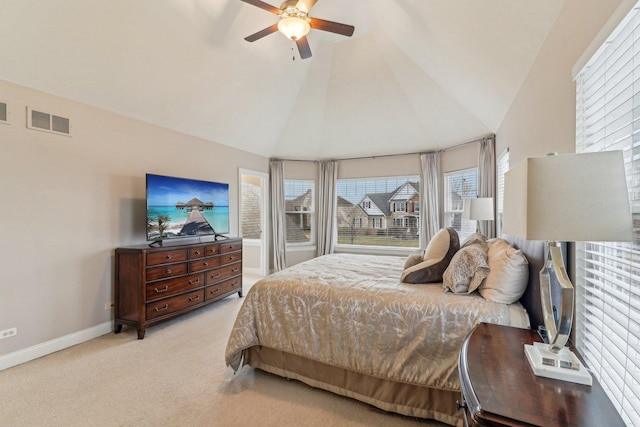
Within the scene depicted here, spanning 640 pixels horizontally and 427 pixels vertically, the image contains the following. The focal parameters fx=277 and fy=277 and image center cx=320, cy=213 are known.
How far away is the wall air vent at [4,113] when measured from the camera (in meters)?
2.43

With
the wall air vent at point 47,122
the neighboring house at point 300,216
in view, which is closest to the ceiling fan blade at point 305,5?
the wall air vent at point 47,122

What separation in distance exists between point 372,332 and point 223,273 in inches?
110

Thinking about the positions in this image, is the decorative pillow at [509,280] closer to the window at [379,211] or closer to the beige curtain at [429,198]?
the beige curtain at [429,198]

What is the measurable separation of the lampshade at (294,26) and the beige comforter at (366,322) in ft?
7.20

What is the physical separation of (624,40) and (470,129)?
11.5 feet

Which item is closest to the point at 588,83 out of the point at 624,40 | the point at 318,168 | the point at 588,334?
the point at 624,40

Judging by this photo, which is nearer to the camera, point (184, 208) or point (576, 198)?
point (576, 198)

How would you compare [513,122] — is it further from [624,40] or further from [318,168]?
[318,168]

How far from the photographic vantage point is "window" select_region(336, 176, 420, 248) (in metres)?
5.36

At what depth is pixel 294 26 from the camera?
249 cm

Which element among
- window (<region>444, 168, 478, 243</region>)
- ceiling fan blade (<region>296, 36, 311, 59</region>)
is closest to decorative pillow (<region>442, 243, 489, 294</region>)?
ceiling fan blade (<region>296, 36, 311, 59</region>)

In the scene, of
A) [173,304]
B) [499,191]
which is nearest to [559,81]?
[499,191]

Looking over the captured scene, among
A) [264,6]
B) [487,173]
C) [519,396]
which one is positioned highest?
[264,6]

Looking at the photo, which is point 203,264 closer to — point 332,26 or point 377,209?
point 332,26
